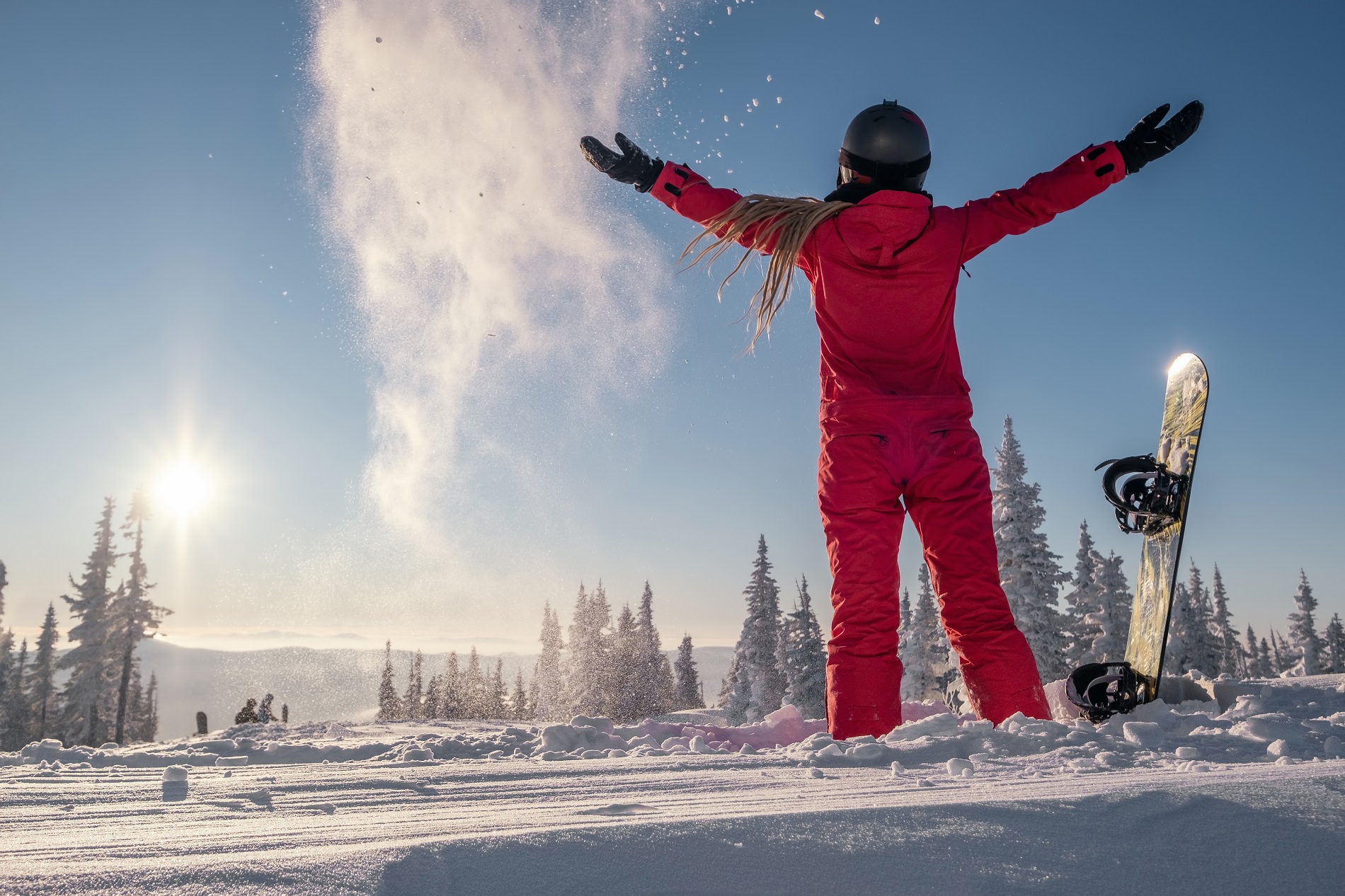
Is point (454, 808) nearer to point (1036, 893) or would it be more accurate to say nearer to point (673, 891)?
point (673, 891)

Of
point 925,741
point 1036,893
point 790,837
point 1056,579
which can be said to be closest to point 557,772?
point 925,741

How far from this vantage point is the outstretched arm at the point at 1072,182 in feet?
14.4

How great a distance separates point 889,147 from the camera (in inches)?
177

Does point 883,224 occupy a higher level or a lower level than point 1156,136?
lower

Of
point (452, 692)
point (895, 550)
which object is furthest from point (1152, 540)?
point (452, 692)

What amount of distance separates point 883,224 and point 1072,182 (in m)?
1.24

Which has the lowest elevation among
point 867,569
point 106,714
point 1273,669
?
point 1273,669

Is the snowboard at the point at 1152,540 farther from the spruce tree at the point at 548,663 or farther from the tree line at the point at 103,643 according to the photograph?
the spruce tree at the point at 548,663

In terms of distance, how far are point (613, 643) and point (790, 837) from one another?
153 ft

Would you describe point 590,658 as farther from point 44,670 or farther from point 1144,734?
point 1144,734

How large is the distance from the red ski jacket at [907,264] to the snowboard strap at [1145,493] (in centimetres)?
112

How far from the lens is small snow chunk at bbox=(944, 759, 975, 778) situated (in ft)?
7.09

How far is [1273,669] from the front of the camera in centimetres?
7250

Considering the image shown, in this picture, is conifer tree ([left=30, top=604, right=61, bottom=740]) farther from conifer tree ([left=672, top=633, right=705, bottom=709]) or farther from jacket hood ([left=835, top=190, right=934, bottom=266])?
jacket hood ([left=835, top=190, right=934, bottom=266])
